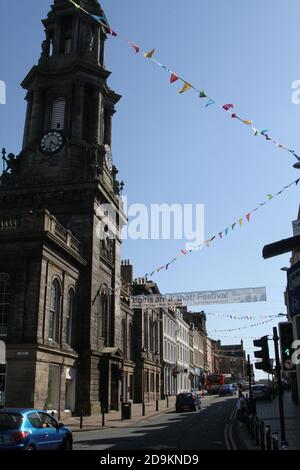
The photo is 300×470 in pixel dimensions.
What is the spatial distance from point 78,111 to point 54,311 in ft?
56.9

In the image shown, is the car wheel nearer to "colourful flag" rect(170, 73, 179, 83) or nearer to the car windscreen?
the car windscreen

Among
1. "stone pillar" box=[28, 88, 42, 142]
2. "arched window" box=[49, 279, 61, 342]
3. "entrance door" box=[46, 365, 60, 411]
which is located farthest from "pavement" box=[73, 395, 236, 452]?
"stone pillar" box=[28, 88, 42, 142]

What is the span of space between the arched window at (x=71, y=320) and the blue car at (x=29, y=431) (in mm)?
18615

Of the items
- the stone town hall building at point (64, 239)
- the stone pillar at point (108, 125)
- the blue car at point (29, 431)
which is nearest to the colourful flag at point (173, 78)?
the blue car at point (29, 431)

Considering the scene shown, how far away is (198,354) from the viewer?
99.6 metres

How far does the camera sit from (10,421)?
1127 centimetres

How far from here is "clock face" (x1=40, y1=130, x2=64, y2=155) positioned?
123 ft

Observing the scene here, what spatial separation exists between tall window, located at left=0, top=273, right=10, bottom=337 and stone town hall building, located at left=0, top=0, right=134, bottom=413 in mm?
56

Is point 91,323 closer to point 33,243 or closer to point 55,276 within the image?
point 55,276

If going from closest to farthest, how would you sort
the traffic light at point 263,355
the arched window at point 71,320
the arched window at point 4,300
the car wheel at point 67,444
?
the car wheel at point 67,444, the traffic light at point 263,355, the arched window at point 4,300, the arched window at point 71,320

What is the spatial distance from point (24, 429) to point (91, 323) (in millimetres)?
21965

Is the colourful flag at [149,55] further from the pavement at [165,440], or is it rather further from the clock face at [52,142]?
the clock face at [52,142]

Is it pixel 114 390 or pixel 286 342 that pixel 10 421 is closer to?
pixel 286 342

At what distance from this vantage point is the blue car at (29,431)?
10.8m
